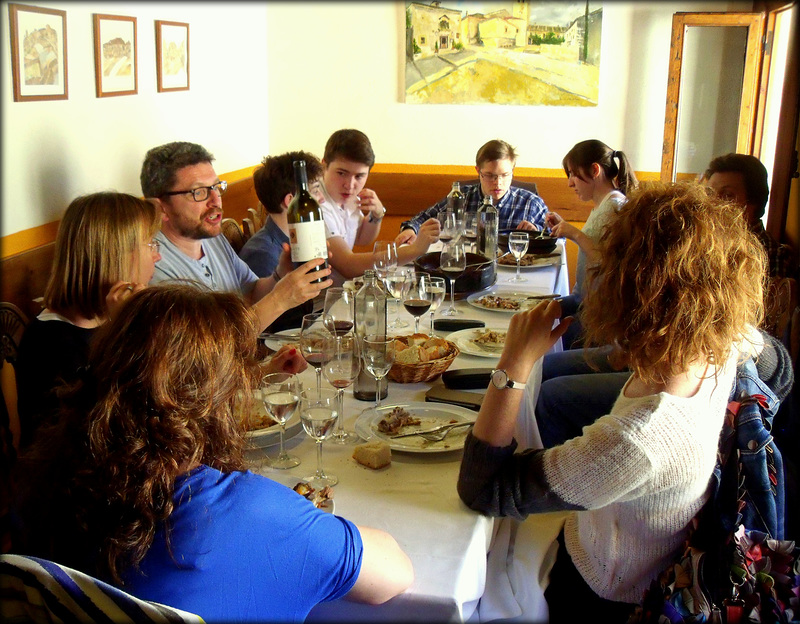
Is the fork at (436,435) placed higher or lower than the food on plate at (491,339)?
lower

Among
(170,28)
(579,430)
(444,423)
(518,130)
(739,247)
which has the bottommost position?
(579,430)

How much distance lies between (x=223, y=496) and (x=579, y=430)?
4.74 feet

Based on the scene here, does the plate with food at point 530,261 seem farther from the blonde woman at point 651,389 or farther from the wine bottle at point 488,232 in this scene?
the blonde woman at point 651,389

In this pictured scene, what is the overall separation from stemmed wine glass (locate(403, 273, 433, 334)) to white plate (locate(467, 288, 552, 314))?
1.01 ft

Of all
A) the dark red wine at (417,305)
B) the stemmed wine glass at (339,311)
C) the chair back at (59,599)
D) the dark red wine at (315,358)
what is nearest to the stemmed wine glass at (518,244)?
the dark red wine at (417,305)

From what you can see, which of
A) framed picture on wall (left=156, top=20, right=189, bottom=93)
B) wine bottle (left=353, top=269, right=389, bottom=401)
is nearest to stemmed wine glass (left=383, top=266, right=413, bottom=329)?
wine bottle (left=353, top=269, right=389, bottom=401)

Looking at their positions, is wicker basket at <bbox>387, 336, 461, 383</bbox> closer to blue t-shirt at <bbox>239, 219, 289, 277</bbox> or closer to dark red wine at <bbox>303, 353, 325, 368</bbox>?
dark red wine at <bbox>303, 353, 325, 368</bbox>

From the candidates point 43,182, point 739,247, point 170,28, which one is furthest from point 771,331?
point 170,28

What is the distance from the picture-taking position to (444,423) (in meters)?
1.37

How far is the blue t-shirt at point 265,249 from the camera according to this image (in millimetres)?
2713

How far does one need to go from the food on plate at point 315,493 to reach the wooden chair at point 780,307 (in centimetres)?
125

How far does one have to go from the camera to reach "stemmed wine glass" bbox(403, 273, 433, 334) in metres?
1.84

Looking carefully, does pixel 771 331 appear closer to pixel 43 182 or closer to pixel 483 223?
pixel 483 223

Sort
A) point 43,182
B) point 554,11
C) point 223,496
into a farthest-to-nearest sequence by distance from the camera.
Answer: point 554,11
point 43,182
point 223,496
